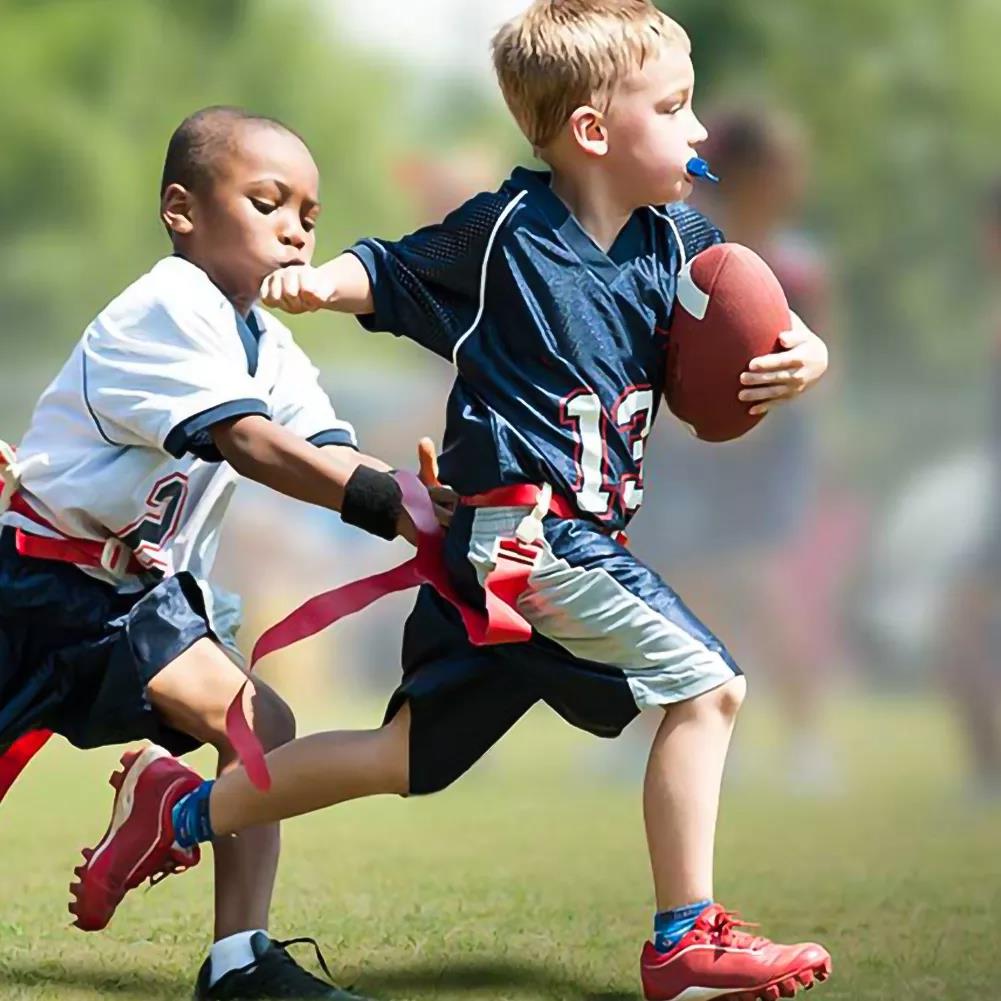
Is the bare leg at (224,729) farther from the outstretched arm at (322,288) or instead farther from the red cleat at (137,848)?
the outstretched arm at (322,288)

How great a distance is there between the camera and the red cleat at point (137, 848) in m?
2.77

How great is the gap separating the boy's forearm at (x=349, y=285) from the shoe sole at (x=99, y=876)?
730mm

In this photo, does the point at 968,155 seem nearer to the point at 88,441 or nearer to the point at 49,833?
the point at 49,833

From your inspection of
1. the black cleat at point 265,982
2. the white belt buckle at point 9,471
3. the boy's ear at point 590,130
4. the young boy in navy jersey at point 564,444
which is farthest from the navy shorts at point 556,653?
the white belt buckle at point 9,471

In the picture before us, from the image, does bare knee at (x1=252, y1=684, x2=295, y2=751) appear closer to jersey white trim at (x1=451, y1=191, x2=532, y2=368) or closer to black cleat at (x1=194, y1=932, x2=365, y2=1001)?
black cleat at (x1=194, y1=932, x2=365, y2=1001)

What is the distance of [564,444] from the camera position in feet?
8.50

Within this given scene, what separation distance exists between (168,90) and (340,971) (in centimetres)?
794

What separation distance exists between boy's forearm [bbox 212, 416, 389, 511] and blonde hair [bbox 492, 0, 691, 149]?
554mm

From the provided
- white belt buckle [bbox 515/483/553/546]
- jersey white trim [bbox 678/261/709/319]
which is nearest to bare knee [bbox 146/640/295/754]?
white belt buckle [bbox 515/483/553/546]

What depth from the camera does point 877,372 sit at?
1030cm

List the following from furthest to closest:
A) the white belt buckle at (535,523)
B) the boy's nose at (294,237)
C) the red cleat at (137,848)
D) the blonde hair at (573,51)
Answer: the boy's nose at (294,237) < the red cleat at (137,848) < the blonde hair at (573,51) < the white belt buckle at (535,523)

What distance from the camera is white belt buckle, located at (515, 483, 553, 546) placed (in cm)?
255

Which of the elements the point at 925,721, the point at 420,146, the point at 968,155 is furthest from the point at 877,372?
the point at 420,146

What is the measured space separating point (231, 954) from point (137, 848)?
0.21 meters
